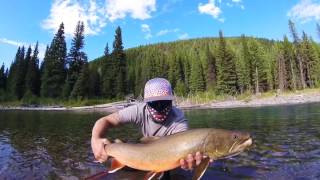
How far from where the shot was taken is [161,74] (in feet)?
323

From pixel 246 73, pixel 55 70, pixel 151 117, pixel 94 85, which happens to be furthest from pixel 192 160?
pixel 246 73

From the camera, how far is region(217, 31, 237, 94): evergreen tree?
81750mm

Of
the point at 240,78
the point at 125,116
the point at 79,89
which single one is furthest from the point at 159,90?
the point at 240,78

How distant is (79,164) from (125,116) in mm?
5557

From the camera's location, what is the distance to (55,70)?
7356 cm

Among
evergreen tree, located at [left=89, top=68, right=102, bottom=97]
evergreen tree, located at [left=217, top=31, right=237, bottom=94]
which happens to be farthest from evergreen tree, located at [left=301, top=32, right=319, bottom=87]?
evergreen tree, located at [left=89, top=68, right=102, bottom=97]

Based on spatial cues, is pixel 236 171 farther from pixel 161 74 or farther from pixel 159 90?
pixel 161 74

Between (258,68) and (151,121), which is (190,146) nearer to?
(151,121)

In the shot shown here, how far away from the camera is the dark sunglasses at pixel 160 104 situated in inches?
210

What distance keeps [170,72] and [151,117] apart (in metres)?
91.5

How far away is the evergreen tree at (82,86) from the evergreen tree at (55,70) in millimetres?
4811

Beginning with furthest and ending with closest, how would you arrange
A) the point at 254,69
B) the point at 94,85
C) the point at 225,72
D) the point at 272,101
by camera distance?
the point at 254,69 → the point at 225,72 → the point at 94,85 → the point at 272,101

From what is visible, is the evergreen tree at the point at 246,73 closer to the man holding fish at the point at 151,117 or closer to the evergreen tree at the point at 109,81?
the evergreen tree at the point at 109,81

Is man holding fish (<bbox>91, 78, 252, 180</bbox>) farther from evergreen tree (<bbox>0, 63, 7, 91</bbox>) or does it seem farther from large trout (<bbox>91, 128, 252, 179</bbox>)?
evergreen tree (<bbox>0, 63, 7, 91</bbox>)
